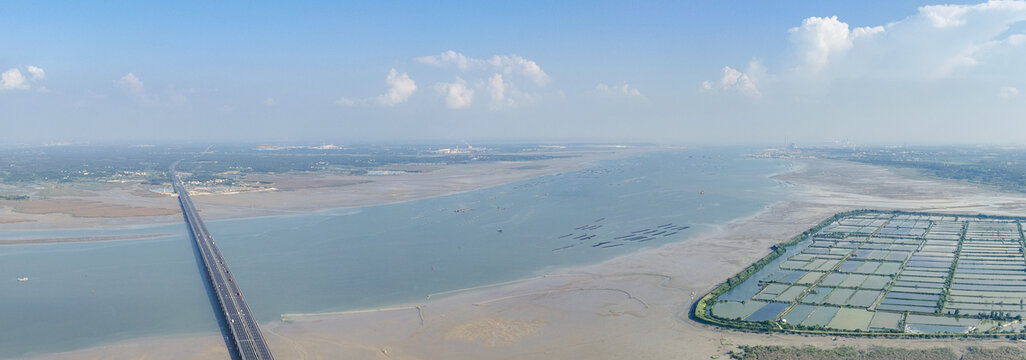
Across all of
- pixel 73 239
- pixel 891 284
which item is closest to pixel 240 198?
pixel 73 239

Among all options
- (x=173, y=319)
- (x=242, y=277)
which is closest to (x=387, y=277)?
(x=242, y=277)

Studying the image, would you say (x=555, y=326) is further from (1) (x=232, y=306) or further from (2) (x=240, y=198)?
(2) (x=240, y=198)

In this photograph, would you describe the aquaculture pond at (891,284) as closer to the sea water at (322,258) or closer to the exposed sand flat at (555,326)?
the exposed sand flat at (555,326)

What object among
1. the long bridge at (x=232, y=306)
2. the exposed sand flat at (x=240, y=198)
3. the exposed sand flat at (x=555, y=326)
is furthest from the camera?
the exposed sand flat at (x=240, y=198)

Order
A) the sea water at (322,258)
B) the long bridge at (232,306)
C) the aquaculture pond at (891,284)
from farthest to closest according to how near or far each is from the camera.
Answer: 1. the sea water at (322,258)
2. the aquaculture pond at (891,284)
3. the long bridge at (232,306)

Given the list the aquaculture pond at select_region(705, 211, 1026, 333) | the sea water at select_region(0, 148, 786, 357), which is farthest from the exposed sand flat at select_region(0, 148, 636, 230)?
the aquaculture pond at select_region(705, 211, 1026, 333)

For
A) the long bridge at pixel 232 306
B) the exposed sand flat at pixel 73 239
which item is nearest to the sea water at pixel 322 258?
the long bridge at pixel 232 306

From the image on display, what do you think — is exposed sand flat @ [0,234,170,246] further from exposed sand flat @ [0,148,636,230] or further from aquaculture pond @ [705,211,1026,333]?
aquaculture pond @ [705,211,1026,333]

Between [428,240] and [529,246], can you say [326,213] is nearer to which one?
[428,240]
